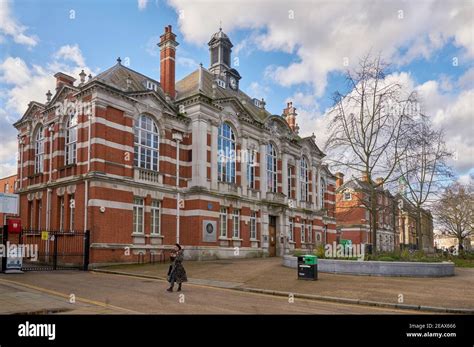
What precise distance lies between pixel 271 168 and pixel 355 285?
23.6 meters

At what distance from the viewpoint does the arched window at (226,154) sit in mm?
32344

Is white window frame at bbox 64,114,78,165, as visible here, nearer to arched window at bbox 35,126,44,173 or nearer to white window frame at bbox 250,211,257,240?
arched window at bbox 35,126,44,173

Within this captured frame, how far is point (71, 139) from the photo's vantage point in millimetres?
27438

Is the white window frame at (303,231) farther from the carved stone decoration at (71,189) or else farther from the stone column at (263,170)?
the carved stone decoration at (71,189)

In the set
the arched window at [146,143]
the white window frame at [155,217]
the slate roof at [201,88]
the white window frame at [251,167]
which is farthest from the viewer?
the white window frame at [251,167]

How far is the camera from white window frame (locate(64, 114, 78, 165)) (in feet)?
88.7

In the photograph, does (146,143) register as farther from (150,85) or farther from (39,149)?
(39,149)

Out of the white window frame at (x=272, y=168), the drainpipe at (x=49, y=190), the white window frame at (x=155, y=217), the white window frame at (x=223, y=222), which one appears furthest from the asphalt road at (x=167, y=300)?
the white window frame at (x=272, y=168)

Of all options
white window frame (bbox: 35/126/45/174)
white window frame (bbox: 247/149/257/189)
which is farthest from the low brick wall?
white window frame (bbox: 35/126/45/174)

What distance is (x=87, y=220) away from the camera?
24.3 m

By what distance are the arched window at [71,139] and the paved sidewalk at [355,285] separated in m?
10.3
